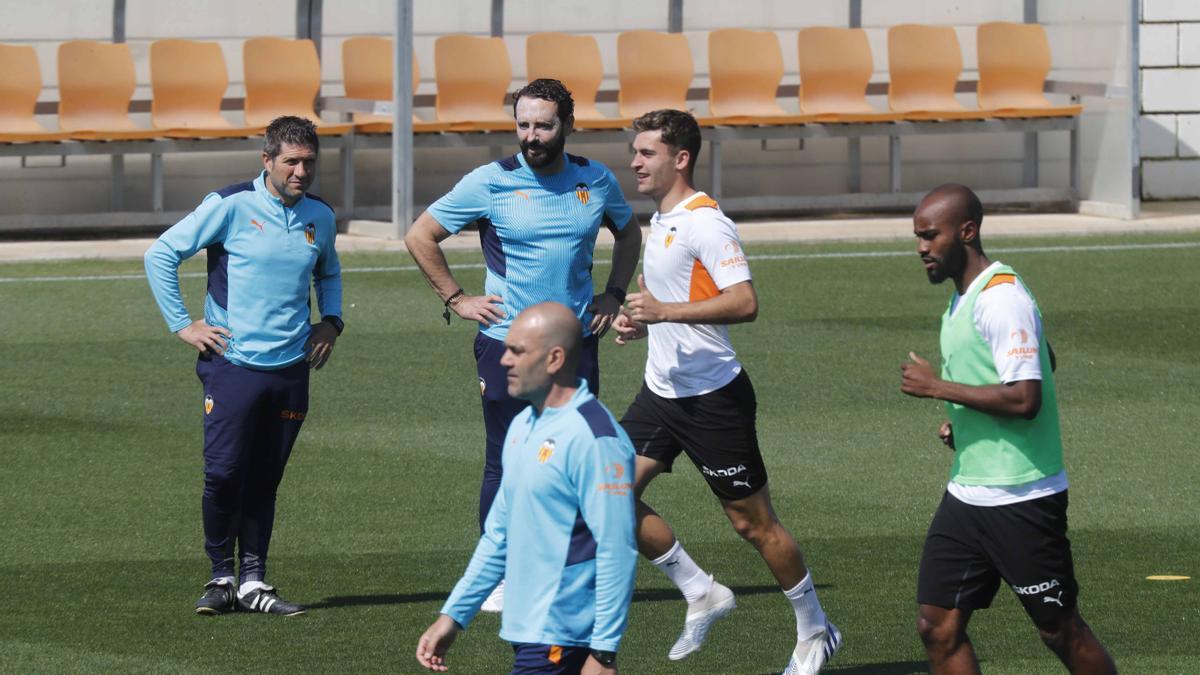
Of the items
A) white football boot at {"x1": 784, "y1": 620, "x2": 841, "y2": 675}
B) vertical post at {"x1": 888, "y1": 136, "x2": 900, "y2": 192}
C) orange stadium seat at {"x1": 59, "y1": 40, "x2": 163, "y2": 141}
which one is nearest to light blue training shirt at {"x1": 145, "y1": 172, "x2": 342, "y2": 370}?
white football boot at {"x1": 784, "y1": 620, "x2": 841, "y2": 675}

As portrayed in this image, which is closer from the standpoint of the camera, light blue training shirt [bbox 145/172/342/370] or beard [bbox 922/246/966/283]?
beard [bbox 922/246/966/283]

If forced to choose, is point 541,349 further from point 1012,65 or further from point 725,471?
point 1012,65

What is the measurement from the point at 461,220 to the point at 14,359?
7116 millimetres

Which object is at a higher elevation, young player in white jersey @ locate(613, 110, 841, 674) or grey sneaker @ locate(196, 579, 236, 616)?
young player in white jersey @ locate(613, 110, 841, 674)

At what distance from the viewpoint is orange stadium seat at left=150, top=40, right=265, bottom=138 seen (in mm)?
21516

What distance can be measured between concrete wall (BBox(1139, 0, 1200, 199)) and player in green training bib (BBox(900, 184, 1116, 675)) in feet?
61.7

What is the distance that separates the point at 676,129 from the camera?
7734 millimetres

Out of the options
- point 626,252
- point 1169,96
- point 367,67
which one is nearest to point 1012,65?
point 1169,96

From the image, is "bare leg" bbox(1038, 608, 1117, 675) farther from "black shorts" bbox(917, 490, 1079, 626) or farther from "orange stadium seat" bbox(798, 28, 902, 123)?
"orange stadium seat" bbox(798, 28, 902, 123)

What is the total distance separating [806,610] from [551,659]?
2325 millimetres

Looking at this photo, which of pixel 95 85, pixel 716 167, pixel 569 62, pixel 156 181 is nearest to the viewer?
pixel 156 181

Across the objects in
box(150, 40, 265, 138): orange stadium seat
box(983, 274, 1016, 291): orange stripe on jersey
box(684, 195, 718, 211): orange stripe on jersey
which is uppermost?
box(150, 40, 265, 138): orange stadium seat

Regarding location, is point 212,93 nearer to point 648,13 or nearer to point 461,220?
point 648,13

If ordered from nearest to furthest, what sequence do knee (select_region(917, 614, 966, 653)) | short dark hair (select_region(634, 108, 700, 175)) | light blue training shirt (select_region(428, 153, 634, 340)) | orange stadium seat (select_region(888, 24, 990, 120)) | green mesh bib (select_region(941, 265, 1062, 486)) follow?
green mesh bib (select_region(941, 265, 1062, 486)) < knee (select_region(917, 614, 966, 653)) < short dark hair (select_region(634, 108, 700, 175)) < light blue training shirt (select_region(428, 153, 634, 340)) < orange stadium seat (select_region(888, 24, 990, 120))
